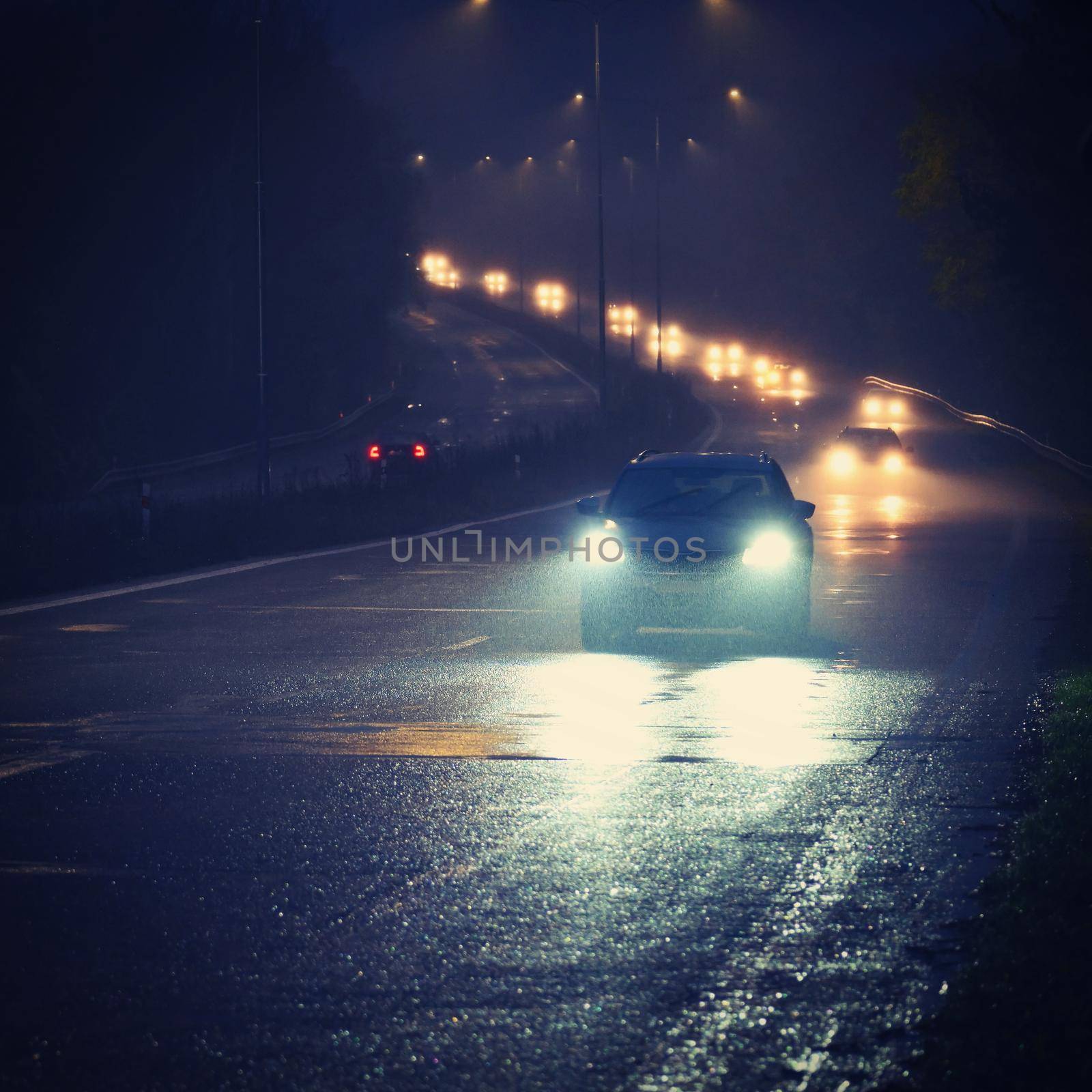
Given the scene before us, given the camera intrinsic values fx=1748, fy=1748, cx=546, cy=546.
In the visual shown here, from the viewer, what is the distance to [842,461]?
55188mm

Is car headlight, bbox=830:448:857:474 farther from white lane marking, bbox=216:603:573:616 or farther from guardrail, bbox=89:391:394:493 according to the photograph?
white lane marking, bbox=216:603:573:616

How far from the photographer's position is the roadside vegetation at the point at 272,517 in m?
22.4

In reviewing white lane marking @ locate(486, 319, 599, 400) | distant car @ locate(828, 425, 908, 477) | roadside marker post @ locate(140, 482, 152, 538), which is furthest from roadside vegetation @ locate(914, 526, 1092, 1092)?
white lane marking @ locate(486, 319, 599, 400)

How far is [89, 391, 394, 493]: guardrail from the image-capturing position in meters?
54.6

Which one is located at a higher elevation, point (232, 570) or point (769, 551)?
point (769, 551)

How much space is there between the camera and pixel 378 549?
83.1 ft

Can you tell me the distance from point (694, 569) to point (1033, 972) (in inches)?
372

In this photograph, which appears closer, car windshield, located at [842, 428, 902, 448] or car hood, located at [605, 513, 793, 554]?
car hood, located at [605, 513, 793, 554]

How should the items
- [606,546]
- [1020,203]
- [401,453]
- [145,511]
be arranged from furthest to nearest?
[1020,203]
[401,453]
[145,511]
[606,546]

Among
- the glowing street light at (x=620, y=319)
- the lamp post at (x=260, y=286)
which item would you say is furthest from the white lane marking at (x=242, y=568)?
the glowing street light at (x=620, y=319)

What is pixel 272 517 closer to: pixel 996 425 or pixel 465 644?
pixel 465 644

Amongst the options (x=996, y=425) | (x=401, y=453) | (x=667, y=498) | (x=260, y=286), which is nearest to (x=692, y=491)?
(x=667, y=498)

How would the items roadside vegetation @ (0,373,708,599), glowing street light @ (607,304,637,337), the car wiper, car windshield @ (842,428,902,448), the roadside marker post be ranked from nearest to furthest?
the car wiper
roadside vegetation @ (0,373,708,599)
the roadside marker post
car windshield @ (842,428,902,448)
glowing street light @ (607,304,637,337)

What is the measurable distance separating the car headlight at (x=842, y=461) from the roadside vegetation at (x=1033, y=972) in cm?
4310
